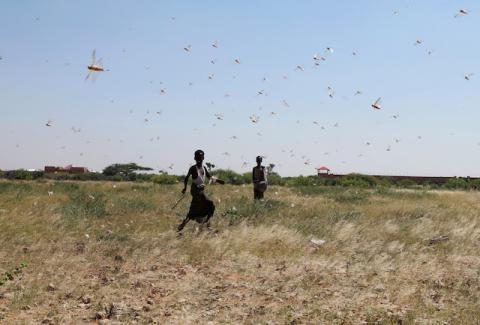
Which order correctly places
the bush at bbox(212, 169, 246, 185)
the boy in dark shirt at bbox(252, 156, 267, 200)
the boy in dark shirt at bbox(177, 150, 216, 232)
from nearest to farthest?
the boy in dark shirt at bbox(177, 150, 216, 232)
the boy in dark shirt at bbox(252, 156, 267, 200)
the bush at bbox(212, 169, 246, 185)

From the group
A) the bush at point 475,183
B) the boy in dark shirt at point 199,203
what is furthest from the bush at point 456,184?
the boy in dark shirt at point 199,203

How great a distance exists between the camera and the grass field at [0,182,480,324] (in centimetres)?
553

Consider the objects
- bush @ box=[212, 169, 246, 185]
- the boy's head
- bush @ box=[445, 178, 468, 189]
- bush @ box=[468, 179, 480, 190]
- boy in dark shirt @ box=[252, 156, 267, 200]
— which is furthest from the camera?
bush @ box=[445, 178, 468, 189]

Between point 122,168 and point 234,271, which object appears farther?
point 122,168

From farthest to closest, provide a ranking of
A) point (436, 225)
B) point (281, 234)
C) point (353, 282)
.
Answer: point (436, 225), point (281, 234), point (353, 282)

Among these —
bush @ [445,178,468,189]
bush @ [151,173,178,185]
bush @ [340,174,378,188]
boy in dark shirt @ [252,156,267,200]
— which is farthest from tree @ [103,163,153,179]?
boy in dark shirt @ [252,156,267,200]

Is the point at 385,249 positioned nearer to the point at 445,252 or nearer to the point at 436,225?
the point at 445,252

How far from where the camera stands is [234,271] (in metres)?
7.47

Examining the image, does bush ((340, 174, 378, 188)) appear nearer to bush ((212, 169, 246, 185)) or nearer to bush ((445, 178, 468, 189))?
bush ((445, 178, 468, 189))

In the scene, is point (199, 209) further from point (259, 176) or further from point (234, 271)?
point (259, 176)

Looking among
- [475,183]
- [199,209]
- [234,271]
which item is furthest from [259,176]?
[475,183]

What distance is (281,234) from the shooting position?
9.98 meters

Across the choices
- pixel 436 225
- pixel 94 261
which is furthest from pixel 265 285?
pixel 436 225

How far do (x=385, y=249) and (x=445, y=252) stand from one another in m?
1.12
